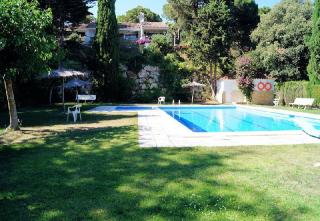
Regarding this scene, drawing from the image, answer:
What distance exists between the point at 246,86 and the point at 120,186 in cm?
2391

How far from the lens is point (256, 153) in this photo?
7.16 m

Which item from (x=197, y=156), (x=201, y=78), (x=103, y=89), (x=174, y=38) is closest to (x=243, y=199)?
(x=197, y=156)

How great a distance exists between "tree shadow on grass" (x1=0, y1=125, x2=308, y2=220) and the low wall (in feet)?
70.8

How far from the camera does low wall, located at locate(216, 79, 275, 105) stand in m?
27.5

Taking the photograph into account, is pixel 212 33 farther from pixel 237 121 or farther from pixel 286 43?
pixel 237 121

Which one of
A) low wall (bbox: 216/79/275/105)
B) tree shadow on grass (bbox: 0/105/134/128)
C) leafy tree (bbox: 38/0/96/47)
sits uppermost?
leafy tree (bbox: 38/0/96/47)

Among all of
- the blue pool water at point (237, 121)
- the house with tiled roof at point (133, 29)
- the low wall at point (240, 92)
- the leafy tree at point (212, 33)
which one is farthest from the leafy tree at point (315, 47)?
the house with tiled roof at point (133, 29)

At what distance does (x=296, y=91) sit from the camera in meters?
24.1

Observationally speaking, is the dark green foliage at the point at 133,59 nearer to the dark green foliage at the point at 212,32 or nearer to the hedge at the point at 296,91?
the dark green foliage at the point at 212,32

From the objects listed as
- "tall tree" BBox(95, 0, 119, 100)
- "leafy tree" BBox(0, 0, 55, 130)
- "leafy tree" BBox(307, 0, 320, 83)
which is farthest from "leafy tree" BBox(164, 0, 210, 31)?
"leafy tree" BBox(0, 0, 55, 130)

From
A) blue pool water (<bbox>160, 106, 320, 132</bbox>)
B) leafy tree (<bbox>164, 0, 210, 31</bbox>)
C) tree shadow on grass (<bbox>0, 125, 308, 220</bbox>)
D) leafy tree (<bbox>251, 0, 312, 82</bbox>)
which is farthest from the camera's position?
leafy tree (<bbox>164, 0, 210, 31</bbox>)

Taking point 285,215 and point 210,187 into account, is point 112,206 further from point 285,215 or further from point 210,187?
point 285,215

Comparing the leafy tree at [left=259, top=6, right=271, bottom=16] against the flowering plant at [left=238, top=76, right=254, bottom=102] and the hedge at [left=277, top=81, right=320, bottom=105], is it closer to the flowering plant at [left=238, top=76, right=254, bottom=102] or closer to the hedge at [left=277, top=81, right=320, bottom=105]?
the flowering plant at [left=238, top=76, right=254, bottom=102]

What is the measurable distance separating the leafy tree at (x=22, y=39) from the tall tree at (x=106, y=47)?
15560mm
